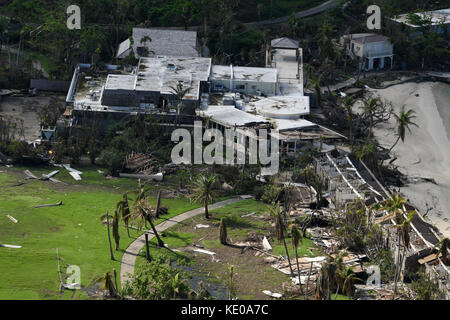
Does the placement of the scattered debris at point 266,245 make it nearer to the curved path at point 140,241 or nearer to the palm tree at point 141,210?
the palm tree at point 141,210

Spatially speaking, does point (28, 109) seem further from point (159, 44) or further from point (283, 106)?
point (283, 106)

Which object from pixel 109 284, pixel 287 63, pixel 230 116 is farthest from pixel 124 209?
pixel 287 63

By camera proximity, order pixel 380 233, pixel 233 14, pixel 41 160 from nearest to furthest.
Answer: pixel 380 233 < pixel 41 160 < pixel 233 14

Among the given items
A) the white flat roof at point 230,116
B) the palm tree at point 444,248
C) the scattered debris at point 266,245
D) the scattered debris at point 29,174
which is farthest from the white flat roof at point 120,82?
the palm tree at point 444,248

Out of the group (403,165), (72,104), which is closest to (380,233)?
(403,165)
